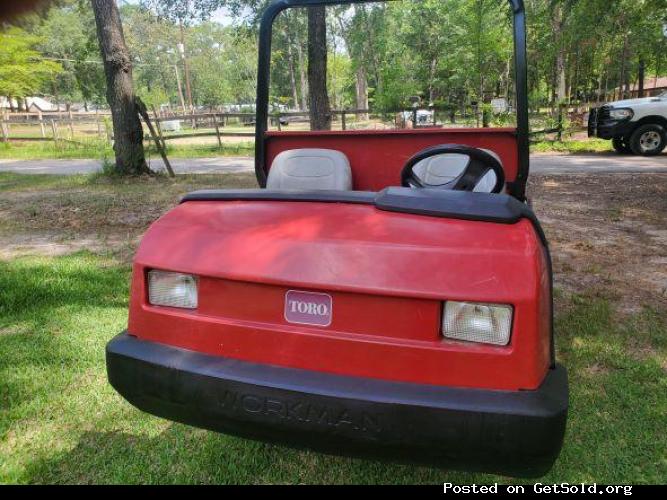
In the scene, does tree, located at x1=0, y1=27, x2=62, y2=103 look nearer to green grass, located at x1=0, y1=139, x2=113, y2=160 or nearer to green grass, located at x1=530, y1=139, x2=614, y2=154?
green grass, located at x1=0, y1=139, x2=113, y2=160

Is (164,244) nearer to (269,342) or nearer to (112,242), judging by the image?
(269,342)

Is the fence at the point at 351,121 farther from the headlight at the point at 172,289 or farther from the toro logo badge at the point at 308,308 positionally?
the toro logo badge at the point at 308,308

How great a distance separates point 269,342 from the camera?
5.31ft

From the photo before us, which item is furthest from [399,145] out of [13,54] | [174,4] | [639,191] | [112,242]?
[174,4]

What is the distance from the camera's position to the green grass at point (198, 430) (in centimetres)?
205

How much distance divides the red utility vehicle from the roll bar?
116 cm

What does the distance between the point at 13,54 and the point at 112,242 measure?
1348 cm

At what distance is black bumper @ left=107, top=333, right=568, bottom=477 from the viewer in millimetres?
1381

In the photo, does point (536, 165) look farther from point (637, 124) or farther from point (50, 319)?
point (50, 319)

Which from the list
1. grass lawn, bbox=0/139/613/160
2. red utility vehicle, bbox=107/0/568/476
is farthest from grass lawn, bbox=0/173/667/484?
grass lawn, bbox=0/139/613/160

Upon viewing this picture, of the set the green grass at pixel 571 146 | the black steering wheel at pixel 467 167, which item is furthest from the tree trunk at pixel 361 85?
the black steering wheel at pixel 467 167

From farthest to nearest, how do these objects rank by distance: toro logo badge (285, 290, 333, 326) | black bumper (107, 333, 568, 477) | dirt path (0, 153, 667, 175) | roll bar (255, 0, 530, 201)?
1. dirt path (0, 153, 667, 175)
2. roll bar (255, 0, 530, 201)
3. toro logo badge (285, 290, 333, 326)
4. black bumper (107, 333, 568, 477)

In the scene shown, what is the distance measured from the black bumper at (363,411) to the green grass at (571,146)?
1469 cm

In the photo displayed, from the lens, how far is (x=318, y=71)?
29.9 ft
